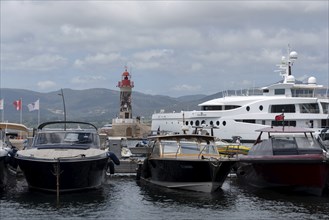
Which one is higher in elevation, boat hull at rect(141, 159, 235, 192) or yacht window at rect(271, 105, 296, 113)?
yacht window at rect(271, 105, 296, 113)

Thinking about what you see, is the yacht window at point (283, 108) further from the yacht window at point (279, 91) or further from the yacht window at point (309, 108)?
the yacht window at point (279, 91)

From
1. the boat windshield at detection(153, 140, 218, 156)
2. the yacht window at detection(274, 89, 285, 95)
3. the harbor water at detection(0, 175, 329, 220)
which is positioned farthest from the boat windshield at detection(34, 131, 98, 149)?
the yacht window at detection(274, 89, 285, 95)

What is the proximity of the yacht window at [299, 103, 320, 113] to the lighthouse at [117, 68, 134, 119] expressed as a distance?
92.2 ft

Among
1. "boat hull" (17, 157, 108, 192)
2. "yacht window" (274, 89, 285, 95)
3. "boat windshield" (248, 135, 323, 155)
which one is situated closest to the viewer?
"boat hull" (17, 157, 108, 192)

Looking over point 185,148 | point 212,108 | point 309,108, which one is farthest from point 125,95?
point 185,148

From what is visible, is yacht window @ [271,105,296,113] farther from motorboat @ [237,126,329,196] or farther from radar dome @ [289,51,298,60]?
motorboat @ [237,126,329,196]

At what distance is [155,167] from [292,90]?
3434 cm

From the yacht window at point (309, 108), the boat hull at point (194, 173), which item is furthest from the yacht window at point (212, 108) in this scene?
the boat hull at point (194, 173)

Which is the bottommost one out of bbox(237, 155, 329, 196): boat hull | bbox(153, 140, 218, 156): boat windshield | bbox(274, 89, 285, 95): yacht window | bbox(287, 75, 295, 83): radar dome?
bbox(237, 155, 329, 196): boat hull

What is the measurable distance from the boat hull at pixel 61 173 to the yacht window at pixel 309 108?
36.2 metres

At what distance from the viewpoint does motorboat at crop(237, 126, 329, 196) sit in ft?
73.7

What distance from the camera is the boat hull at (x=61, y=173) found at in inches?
819

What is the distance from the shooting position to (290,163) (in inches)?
894

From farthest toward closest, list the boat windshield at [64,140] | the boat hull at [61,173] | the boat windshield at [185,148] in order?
the boat windshield at [185,148]
the boat windshield at [64,140]
the boat hull at [61,173]
